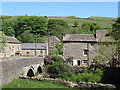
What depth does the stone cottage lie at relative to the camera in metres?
35.2

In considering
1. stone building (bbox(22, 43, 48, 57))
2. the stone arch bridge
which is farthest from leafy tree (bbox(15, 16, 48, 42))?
the stone arch bridge

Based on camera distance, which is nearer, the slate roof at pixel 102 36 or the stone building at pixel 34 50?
the slate roof at pixel 102 36

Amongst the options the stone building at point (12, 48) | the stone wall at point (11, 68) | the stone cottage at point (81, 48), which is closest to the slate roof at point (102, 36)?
the stone cottage at point (81, 48)

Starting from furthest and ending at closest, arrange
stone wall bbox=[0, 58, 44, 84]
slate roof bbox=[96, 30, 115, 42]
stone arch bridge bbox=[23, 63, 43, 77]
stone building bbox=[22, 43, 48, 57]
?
stone building bbox=[22, 43, 48, 57] → slate roof bbox=[96, 30, 115, 42] → stone arch bridge bbox=[23, 63, 43, 77] → stone wall bbox=[0, 58, 44, 84]

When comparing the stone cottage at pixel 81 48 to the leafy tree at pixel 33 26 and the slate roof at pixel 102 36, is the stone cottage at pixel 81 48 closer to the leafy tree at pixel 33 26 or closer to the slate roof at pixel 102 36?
the slate roof at pixel 102 36

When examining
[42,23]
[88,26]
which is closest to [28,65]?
[42,23]

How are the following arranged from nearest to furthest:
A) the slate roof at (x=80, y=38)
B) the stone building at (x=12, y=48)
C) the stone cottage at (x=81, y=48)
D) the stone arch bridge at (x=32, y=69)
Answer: the stone arch bridge at (x=32, y=69), the stone cottage at (x=81, y=48), the slate roof at (x=80, y=38), the stone building at (x=12, y=48)

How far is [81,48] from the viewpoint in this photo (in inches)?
1401

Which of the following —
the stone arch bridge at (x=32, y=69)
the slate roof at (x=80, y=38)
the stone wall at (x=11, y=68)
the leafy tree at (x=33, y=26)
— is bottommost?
the stone arch bridge at (x=32, y=69)

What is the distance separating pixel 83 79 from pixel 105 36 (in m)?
11.7

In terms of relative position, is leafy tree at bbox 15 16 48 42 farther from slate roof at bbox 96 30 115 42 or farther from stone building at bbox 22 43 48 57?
slate roof at bbox 96 30 115 42

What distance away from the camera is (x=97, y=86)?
2233 centimetres

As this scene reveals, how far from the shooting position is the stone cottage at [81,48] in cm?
3516

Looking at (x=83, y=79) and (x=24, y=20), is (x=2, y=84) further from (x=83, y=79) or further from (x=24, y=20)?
(x=24, y=20)
